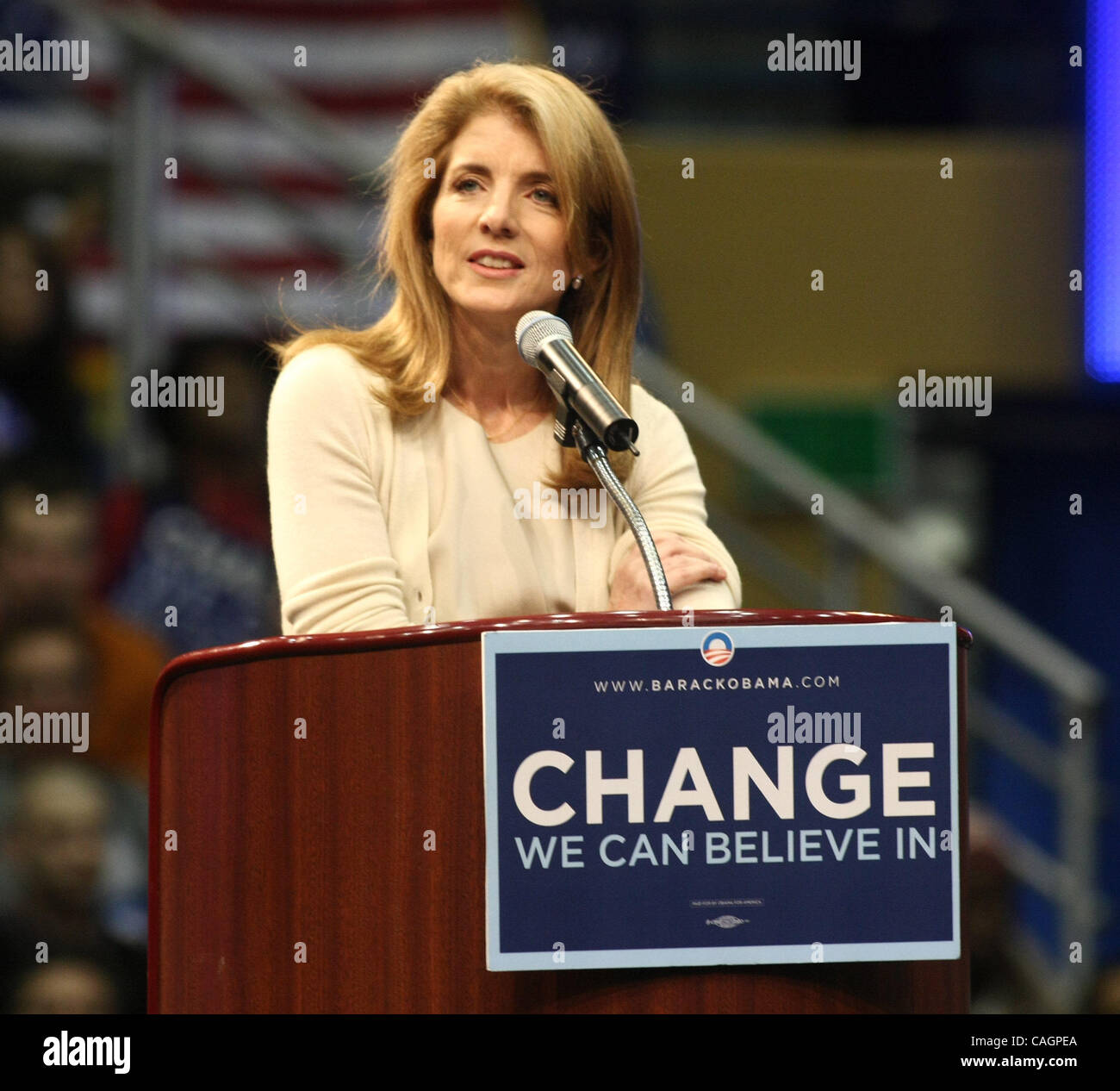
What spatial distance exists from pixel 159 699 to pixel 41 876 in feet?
5.34

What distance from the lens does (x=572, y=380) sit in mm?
1545

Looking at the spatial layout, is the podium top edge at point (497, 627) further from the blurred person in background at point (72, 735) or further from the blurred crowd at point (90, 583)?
the blurred person in background at point (72, 735)

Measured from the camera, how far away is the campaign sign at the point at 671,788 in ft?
4.16

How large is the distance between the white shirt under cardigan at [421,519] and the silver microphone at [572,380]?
235 millimetres

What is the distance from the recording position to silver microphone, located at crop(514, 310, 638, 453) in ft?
4.90

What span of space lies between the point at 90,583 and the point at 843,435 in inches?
103
